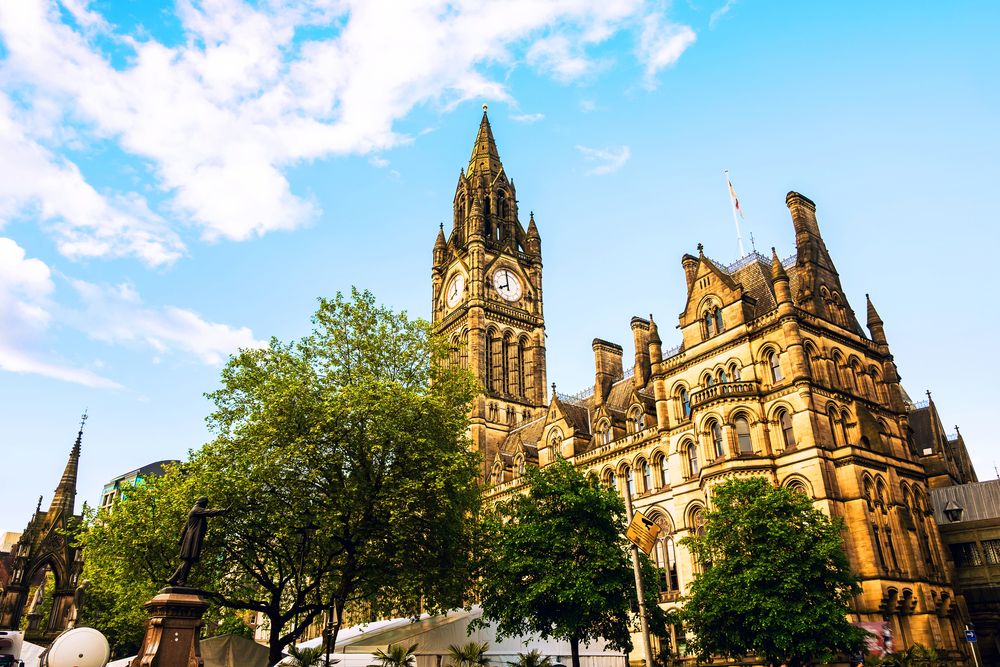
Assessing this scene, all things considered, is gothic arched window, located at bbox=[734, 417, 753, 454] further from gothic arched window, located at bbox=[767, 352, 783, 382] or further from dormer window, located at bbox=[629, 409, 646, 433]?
dormer window, located at bbox=[629, 409, 646, 433]

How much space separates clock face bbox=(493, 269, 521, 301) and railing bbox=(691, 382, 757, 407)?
119 ft

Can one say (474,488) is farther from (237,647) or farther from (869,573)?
(869,573)

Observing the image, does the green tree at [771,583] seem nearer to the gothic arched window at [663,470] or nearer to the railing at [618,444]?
the gothic arched window at [663,470]

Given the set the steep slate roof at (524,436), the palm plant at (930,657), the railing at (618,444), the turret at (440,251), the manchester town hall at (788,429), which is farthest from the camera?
A: the turret at (440,251)

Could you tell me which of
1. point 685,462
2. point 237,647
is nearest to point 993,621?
point 685,462

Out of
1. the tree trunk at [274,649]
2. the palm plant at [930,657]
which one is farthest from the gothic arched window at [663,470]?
the tree trunk at [274,649]

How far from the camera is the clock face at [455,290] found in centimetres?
6956

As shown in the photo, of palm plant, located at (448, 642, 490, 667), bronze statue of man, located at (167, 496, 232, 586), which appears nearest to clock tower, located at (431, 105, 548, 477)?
palm plant, located at (448, 642, 490, 667)

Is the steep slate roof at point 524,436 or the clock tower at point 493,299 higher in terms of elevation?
the clock tower at point 493,299

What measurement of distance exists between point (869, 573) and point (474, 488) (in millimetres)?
17305

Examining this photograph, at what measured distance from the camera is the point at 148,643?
47.9ft

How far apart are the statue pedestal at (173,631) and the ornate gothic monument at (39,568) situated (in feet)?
118

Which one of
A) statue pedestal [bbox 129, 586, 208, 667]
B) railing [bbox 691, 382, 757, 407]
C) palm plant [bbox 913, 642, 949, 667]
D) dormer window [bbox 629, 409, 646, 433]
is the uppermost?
dormer window [bbox 629, 409, 646, 433]

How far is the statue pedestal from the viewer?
569 inches
